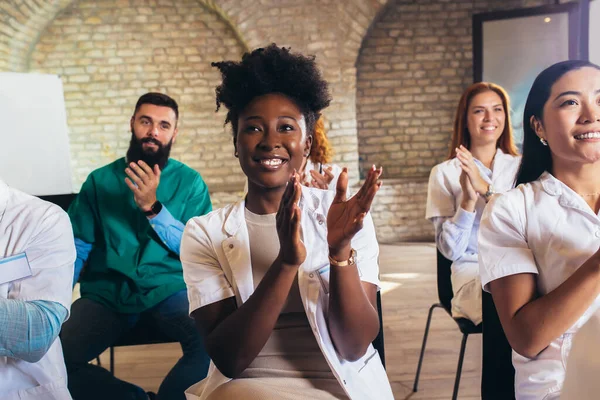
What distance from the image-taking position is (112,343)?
2010mm

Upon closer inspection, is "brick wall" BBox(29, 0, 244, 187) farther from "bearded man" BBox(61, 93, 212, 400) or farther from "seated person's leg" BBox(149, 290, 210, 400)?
"seated person's leg" BBox(149, 290, 210, 400)

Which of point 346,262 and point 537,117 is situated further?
point 537,117

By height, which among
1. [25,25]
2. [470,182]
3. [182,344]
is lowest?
[182,344]

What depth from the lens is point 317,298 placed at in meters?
1.22

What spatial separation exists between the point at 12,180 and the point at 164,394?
219 cm

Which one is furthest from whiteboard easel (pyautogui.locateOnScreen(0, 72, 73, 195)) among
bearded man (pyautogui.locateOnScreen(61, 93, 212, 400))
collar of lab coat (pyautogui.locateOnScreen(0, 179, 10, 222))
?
collar of lab coat (pyautogui.locateOnScreen(0, 179, 10, 222))

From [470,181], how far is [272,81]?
1183mm

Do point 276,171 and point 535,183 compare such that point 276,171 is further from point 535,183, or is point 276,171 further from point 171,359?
point 171,359

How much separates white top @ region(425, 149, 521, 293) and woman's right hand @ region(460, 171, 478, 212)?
0.02 metres

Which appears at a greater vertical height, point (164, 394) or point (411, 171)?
point (411, 171)

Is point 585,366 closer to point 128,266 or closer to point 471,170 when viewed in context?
point 471,170

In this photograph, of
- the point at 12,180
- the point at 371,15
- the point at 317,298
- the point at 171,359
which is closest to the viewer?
the point at 317,298

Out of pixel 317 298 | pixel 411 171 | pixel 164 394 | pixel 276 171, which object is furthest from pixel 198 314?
→ pixel 411 171

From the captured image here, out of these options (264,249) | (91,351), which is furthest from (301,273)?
(91,351)
